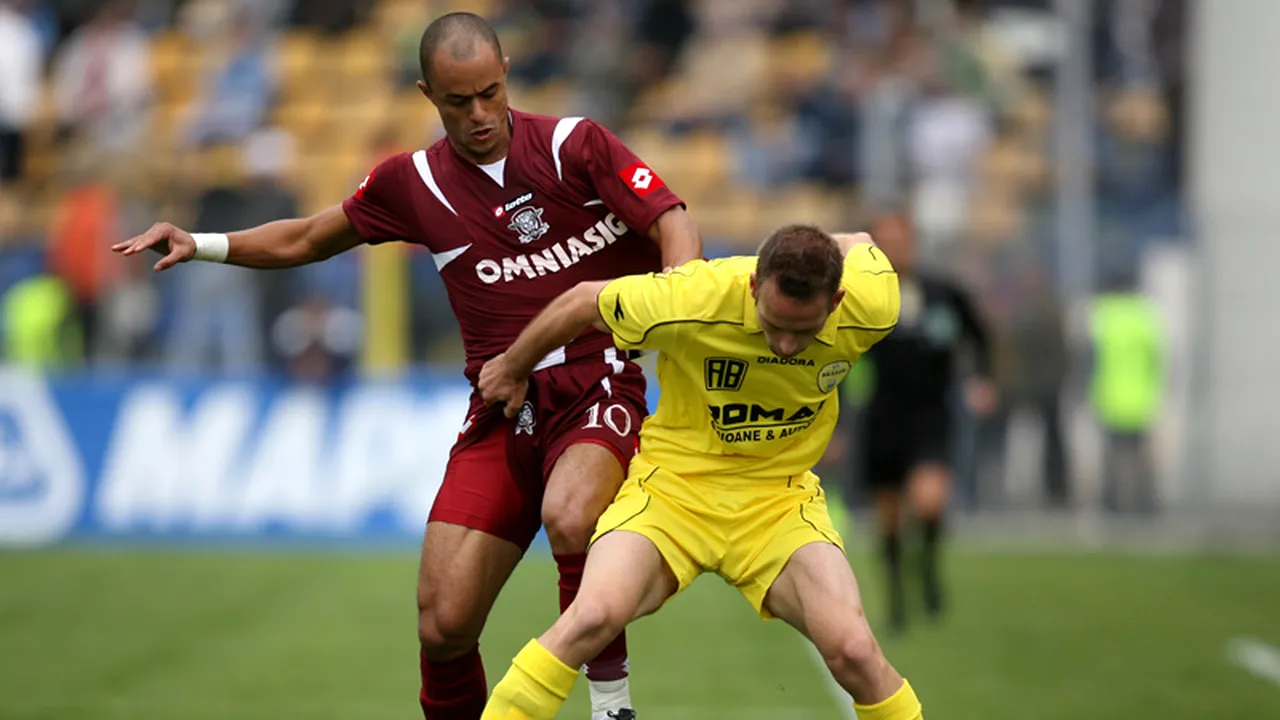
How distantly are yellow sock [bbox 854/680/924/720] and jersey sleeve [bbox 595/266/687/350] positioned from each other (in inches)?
56.1

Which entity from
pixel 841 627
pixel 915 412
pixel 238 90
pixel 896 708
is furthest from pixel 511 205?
pixel 238 90

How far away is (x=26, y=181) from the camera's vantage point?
62.5 ft

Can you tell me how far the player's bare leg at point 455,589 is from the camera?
6.50 meters

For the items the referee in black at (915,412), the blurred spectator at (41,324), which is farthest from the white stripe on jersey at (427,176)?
the blurred spectator at (41,324)

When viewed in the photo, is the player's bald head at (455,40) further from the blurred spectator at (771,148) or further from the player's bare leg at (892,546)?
the blurred spectator at (771,148)

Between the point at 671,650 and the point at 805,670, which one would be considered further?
the point at 671,650

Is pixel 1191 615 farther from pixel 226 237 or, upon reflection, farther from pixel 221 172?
pixel 221 172

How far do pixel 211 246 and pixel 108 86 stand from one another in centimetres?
1323

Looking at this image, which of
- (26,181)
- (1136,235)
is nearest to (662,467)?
(1136,235)

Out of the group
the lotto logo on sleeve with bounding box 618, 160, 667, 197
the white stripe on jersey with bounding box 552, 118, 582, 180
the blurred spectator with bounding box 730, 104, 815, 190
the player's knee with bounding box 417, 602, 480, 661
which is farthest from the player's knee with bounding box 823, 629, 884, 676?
Answer: the blurred spectator with bounding box 730, 104, 815, 190

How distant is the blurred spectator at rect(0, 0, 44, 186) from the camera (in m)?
19.3

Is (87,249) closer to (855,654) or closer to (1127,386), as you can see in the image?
(1127,386)

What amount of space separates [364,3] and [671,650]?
37.6ft

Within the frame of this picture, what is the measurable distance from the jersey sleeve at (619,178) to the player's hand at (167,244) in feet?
4.80
